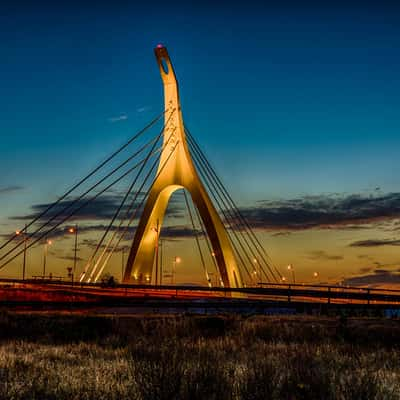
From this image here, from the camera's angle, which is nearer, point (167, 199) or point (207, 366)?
point (207, 366)

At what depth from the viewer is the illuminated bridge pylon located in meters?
46.4

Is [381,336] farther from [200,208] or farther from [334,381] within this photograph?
[200,208]

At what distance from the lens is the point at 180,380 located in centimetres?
555

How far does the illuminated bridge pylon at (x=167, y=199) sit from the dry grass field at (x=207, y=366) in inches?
1307

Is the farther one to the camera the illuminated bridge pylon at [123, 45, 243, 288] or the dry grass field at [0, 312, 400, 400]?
the illuminated bridge pylon at [123, 45, 243, 288]

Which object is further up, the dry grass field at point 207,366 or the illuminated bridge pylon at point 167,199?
the illuminated bridge pylon at point 167,199

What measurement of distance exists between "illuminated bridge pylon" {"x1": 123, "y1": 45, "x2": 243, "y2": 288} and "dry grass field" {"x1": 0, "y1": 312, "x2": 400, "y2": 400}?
33187 mm

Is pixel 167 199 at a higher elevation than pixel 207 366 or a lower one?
higher

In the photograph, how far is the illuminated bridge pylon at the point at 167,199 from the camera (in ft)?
152

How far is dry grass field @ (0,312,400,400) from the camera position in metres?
5.41

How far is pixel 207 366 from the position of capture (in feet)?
20.6

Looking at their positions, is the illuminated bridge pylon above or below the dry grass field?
above

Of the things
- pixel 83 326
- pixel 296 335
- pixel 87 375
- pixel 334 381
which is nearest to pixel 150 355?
pixel 87 375

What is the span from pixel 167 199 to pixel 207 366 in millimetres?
48038
